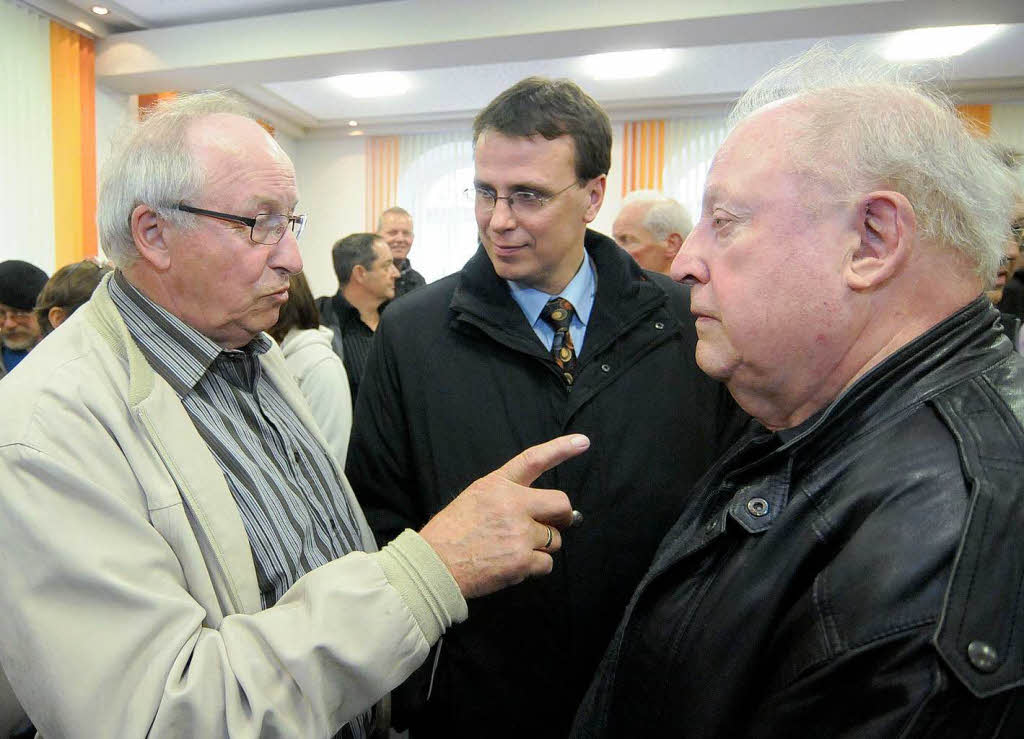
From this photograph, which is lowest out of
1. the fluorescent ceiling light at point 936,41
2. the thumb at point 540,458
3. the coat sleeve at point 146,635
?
the coat sleeve at point 146,635

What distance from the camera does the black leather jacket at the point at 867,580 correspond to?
24.5 inches

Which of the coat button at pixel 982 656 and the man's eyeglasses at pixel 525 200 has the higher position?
the man's eyeglasses at pixel 525 200

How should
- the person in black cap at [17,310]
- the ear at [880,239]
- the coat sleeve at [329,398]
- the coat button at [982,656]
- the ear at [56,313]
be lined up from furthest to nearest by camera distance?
the person in black cap at [17,310], the coat sleeve at [329,398], the ear at [56,313], the ear at [880,239], the coat button at [982,656]

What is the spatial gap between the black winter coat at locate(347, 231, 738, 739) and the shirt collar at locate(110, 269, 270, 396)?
1.47ft

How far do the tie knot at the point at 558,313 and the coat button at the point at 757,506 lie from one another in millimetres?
802

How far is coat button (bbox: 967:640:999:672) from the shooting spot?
60cm

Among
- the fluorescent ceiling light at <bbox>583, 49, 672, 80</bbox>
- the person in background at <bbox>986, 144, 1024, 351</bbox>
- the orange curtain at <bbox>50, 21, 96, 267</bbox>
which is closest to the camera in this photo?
the person in background at <bbox>986, 144, 1024, 351</bbox>

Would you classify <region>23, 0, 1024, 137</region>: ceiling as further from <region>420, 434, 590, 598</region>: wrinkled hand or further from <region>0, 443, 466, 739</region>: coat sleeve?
<region>0, 443, 466, 739</region>: coat sleeve

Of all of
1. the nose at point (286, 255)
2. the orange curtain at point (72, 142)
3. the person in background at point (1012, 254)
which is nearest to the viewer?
the person in background at point (1012, 254)

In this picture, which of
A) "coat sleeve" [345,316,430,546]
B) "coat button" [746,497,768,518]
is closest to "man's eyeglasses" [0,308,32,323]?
"coat sleeve" [345,316,430,546]

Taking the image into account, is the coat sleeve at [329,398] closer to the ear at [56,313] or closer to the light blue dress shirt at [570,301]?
the ear at [56,313]

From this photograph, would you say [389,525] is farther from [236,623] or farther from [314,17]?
[314,17]

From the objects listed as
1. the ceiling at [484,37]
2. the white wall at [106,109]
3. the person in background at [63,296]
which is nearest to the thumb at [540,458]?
the person in background at [63,296]

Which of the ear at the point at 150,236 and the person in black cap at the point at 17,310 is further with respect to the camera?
the person in black cap at the point at 17,310
